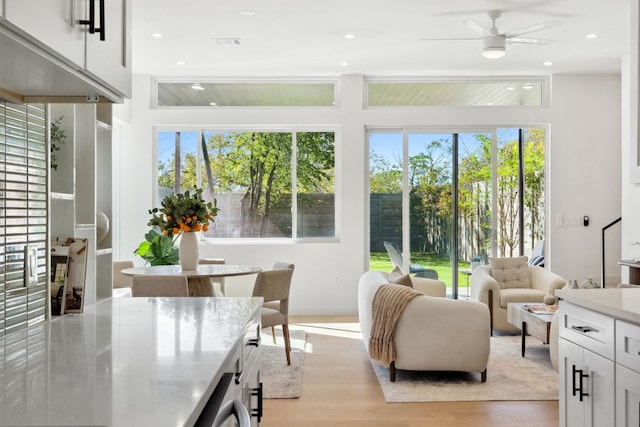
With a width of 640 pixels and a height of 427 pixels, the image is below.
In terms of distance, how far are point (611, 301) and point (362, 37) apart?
428 cm

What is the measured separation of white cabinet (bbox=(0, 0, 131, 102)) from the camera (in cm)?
107

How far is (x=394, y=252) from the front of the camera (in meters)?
7.62

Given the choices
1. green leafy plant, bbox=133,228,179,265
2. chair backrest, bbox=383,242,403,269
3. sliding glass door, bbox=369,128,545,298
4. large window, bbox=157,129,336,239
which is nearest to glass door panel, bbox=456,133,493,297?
sliding glass door, bbox=369,128,545,298

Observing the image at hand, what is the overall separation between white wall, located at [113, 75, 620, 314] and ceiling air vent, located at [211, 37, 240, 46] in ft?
4.69

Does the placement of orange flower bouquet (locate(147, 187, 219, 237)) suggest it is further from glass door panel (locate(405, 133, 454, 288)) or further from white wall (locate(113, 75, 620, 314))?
glass door panel (locate(405, 133, 454, 288))

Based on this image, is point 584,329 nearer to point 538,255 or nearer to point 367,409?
point 367,409

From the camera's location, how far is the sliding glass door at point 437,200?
758cm

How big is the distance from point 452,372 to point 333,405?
3.96 ft

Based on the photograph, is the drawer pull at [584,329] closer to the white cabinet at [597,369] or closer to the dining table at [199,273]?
the white cabinet at [597,369]

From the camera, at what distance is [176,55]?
6.55 meters

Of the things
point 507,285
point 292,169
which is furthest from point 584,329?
point 292,169

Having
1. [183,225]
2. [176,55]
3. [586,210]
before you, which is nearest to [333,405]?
[183,225]

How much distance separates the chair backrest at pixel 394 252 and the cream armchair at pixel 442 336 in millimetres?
3381

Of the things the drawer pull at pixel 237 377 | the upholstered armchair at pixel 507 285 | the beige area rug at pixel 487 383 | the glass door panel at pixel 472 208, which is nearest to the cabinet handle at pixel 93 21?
the drawer pull at pixel 237 377
